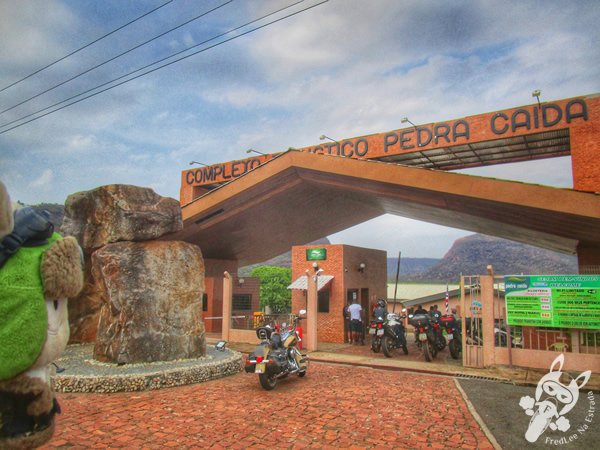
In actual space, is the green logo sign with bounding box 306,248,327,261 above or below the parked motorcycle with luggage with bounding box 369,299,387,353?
above

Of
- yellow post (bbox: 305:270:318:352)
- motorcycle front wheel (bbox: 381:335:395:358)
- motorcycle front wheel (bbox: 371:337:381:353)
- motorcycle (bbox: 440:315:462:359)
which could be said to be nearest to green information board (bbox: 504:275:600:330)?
motorcycle (bbox: 440:315:462:359)

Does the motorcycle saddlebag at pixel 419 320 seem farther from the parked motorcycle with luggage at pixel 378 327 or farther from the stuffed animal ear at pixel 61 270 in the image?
the stuffed animal ear at pixel 61 270

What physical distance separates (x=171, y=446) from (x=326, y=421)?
2090mm

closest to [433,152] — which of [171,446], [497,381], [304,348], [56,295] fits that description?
[304,348]

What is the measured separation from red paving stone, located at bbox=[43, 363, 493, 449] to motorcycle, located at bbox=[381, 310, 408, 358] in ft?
9.91

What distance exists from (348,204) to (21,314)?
50.4 ft

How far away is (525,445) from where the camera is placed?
504cm

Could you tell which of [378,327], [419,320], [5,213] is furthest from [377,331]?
[5,213]

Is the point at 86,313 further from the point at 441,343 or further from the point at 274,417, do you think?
the point at 441,343

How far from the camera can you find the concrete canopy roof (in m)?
9.20

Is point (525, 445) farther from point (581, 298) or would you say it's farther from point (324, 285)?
point (324, 285)

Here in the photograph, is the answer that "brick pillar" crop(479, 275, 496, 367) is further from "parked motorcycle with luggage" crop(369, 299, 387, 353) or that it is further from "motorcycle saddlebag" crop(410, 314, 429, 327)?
"parked motorcycle with luggage" crop(369, 299, 387, 353)

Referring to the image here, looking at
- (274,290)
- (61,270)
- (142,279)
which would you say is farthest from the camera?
(274,290)

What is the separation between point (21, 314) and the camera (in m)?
2.49
